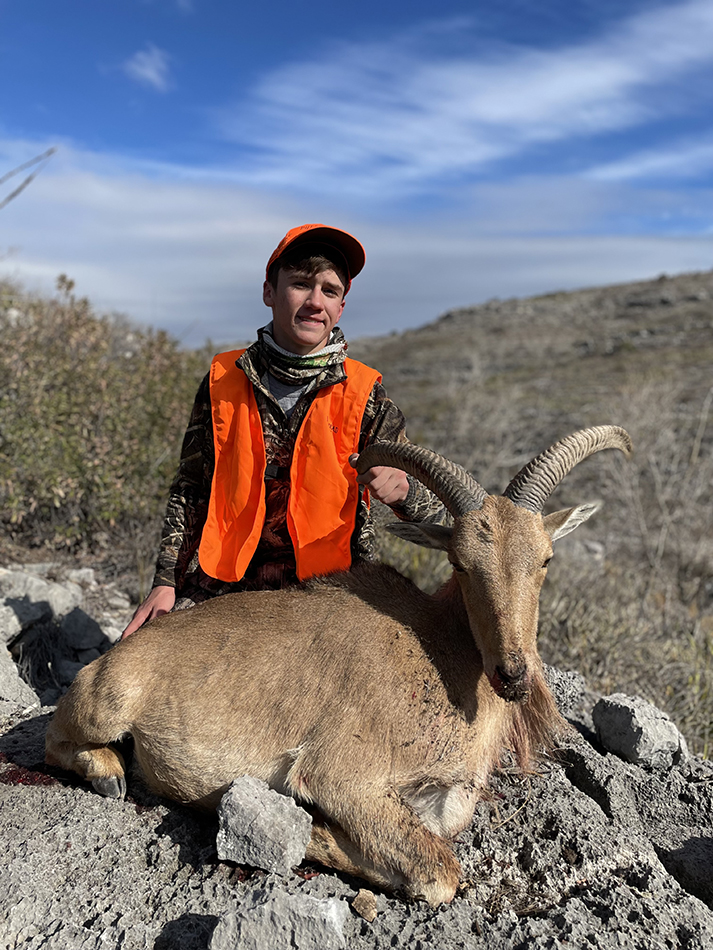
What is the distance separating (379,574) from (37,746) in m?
2.38

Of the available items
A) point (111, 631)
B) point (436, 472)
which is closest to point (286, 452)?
point (436, 472)

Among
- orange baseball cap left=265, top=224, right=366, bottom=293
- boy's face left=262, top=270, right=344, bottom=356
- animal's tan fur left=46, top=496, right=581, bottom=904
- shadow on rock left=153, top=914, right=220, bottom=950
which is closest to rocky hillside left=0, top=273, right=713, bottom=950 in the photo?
shadow on rock left=153, top=914, right=220, bottom=950

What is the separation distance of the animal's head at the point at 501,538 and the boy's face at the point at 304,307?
40.0 inches

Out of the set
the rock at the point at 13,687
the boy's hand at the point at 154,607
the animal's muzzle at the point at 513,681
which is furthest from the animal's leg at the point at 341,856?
the rock at the point at 13,687

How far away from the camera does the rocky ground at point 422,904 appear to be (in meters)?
3.31

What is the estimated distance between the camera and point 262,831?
346 cm

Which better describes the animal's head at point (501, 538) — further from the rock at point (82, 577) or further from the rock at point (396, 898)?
the rock at point (82, 577)

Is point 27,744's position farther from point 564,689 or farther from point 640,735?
point 640,735

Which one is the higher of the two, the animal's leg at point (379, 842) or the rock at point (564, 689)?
the rock at point (564, 689)

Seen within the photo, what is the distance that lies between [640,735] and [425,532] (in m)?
2.02

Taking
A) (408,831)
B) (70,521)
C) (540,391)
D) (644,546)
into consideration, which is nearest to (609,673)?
(408,831)

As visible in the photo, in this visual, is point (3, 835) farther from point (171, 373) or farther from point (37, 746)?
point (171, 373)

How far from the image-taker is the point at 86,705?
4105 millimetres

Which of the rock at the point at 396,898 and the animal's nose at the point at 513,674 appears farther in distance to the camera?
the animal's nose at the point at 513,674
